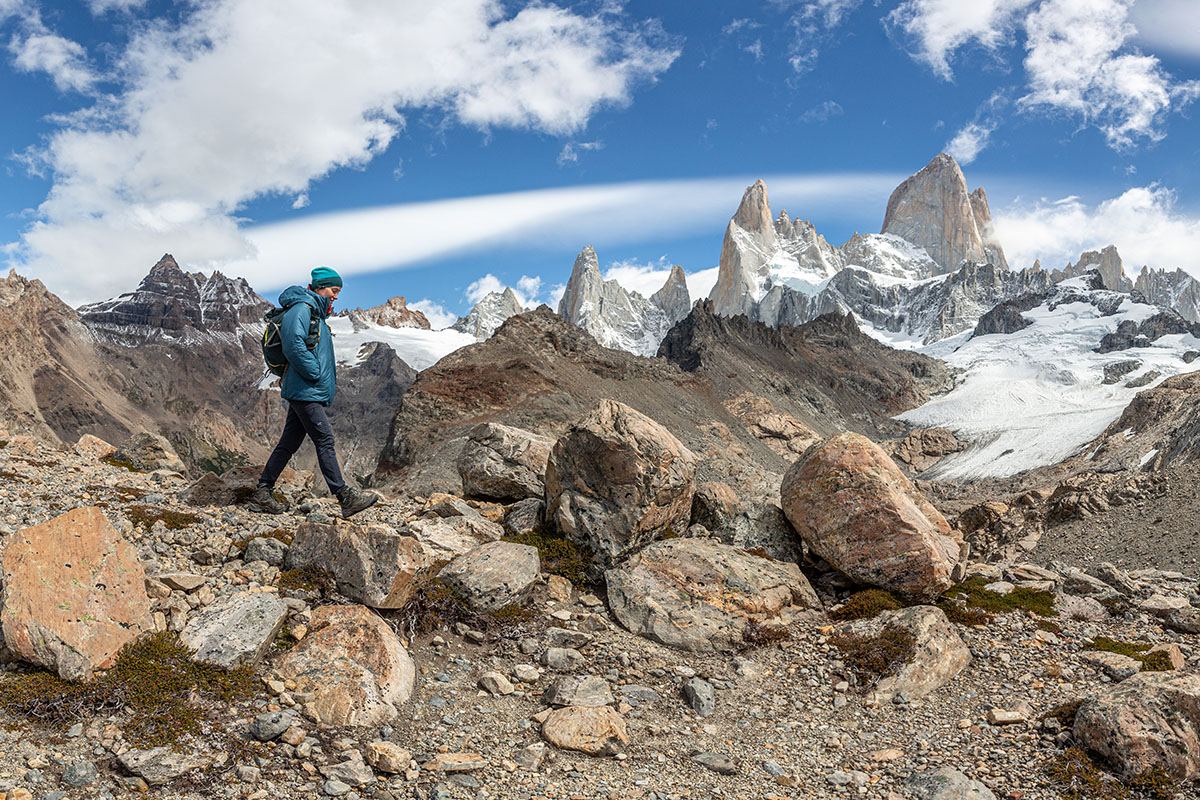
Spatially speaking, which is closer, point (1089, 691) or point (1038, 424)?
point (1089, 691)

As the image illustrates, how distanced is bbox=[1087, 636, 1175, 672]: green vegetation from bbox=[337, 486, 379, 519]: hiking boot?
11094 millimetres

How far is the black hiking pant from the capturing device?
36.1ft

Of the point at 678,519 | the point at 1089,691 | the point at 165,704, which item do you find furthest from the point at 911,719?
the point at 165,704

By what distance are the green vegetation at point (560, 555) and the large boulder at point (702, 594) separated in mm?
515

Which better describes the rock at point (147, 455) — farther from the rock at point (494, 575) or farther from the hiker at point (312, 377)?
the rock at point (494, 575)

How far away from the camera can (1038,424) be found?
13275cm

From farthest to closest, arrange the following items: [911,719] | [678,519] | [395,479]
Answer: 1. [395,479]
2. [678,519]
3. [911,719]

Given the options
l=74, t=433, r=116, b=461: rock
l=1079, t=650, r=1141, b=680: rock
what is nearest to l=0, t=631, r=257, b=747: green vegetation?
l=1079, t=650, r=1141, b=680: rock

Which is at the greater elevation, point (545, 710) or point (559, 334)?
point (559, 334)

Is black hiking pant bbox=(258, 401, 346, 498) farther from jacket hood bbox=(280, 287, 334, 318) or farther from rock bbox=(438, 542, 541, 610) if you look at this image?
rock bbox=(438, 542, 541, 610)

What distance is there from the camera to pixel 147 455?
23.4 m

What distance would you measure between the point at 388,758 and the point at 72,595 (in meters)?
3.74

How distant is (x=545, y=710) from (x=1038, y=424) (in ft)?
492

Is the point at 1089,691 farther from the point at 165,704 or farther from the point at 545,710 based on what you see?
the point at 165,704
